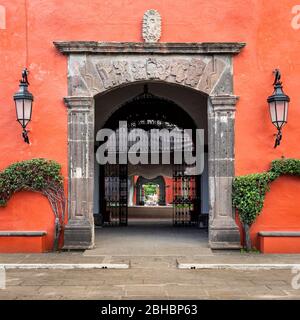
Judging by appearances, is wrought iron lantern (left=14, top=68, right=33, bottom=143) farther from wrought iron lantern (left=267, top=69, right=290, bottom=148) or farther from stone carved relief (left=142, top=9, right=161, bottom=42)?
wrought iron lantern (left=267, top=69, right=290, bottom=148)

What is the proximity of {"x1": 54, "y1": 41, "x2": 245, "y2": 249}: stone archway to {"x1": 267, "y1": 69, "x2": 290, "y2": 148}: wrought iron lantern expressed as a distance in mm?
664

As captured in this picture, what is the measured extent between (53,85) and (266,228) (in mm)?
4349

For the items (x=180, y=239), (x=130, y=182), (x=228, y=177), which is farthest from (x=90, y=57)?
(x=130, y=182)

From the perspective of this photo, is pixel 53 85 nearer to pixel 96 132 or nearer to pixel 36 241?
pixel 36 241

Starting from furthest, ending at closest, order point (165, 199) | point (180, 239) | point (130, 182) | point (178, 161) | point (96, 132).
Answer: point (165, 199) < point (130, 182) < point (178, 161) < point (96, 132) < point (180, 239)

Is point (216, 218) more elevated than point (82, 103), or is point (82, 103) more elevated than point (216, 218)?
point (82, 103)

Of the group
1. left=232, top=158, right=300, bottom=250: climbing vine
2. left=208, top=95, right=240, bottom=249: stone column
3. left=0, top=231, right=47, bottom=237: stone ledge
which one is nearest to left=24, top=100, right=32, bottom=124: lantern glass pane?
left=0, top=231, right=47, bottom=237: stone ledge

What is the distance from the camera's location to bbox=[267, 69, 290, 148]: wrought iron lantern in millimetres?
7570

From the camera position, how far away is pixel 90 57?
797cm

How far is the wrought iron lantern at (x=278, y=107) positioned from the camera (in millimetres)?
7570

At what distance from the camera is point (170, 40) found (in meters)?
7.99

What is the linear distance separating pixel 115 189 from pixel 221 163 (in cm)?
567

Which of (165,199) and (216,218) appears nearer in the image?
(216,218)

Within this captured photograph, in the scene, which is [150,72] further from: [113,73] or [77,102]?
[77,102]
